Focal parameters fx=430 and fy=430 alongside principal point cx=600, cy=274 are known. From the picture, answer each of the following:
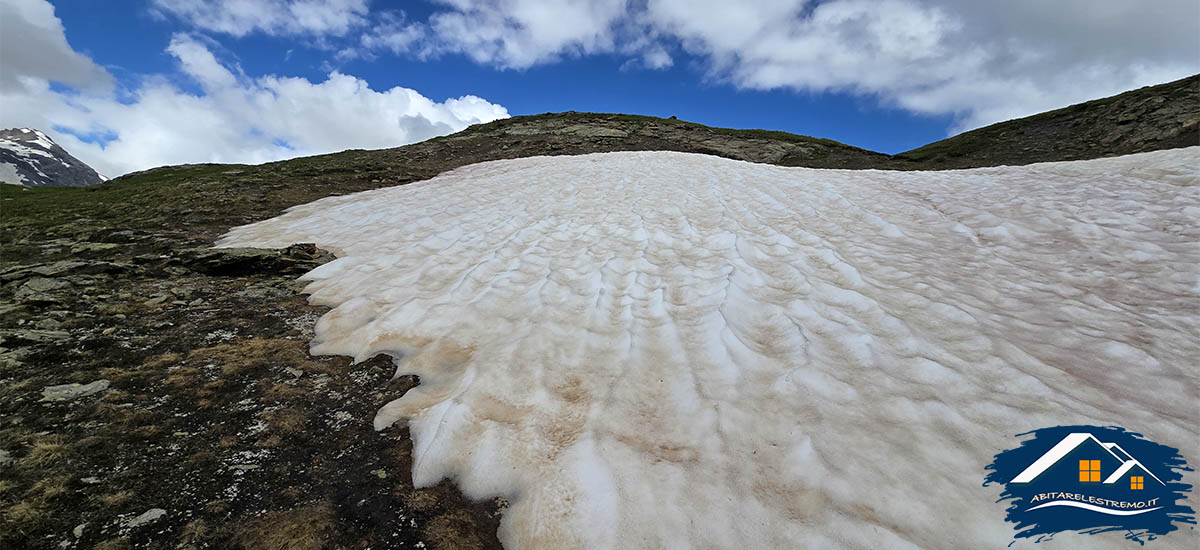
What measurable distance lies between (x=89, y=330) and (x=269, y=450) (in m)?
4.56

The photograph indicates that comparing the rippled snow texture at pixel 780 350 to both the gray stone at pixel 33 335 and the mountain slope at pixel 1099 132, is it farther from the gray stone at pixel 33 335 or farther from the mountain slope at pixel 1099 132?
the mountain slope at pixel 1099 132

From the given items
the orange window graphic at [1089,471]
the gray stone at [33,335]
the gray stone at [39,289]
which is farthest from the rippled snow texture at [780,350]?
the gray stone at [39,289]

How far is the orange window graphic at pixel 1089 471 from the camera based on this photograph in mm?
2934

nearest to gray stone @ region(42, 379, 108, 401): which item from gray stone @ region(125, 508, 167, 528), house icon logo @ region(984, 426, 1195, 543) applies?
gray stone @ region(125, 508, 167, 528)

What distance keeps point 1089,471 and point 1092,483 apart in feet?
0.46

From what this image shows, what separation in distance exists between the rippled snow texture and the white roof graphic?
197mm

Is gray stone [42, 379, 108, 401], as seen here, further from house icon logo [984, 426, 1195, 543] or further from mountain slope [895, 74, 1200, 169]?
mountain slope [895, 74, 1200, 169]

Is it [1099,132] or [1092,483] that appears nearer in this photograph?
[1092,483]

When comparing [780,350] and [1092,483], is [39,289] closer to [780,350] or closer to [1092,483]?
[780,350]

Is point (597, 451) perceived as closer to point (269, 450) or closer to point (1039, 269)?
point (269, 450)

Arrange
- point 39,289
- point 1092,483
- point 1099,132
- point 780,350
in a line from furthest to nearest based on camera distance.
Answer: point 1099,132 < point 39,289 < point 780,350 < point 1092,483

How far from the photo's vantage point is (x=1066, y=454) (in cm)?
312

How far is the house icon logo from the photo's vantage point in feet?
8.65

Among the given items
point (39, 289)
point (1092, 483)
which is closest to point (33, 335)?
point (39, 289)
